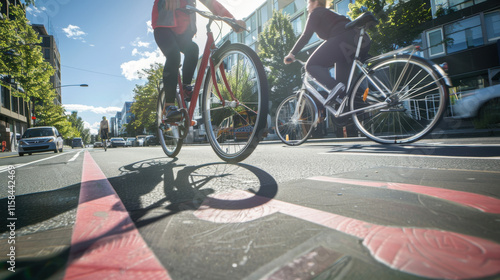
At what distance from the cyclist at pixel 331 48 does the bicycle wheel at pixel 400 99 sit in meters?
0.34

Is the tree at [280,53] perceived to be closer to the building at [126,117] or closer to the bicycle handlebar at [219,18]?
the bicycle handlebar at [219,18]

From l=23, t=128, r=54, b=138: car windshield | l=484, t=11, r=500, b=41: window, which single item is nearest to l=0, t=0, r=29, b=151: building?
l=23, t=128, r=54, b=138: car windshield

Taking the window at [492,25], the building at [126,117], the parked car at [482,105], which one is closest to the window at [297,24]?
the window at [492,25]

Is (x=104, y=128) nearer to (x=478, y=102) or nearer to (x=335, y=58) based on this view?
(x=335, y=58)

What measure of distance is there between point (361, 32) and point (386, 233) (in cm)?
275

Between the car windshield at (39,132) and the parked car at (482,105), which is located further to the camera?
the car windshield at (39,132)

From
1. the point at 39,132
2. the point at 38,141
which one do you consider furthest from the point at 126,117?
the point at 38,141

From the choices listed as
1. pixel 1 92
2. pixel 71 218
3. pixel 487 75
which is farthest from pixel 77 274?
pixel 1 92

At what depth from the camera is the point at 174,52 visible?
2.83 metres

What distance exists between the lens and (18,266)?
0.58 meters

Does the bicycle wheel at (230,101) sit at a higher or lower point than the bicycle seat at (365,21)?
lower

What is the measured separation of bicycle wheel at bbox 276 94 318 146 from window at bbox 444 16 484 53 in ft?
54.3

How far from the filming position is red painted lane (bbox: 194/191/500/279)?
45 centimetres

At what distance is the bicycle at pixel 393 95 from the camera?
2.33 meters
